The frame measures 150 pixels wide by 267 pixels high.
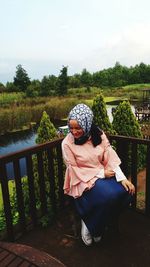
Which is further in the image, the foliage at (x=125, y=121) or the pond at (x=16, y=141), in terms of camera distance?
the pond at (x=16, y=141)

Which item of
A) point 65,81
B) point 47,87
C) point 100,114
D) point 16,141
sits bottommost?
point 16,141

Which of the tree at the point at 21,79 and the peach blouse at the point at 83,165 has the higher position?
the tree at the point at 21,79

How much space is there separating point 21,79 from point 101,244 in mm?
31628

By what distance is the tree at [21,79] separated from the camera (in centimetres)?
3178

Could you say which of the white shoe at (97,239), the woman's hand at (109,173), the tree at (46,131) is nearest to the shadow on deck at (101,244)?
the white shoe at (97,239)

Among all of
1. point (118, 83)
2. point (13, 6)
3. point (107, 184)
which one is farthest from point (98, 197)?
point (118, 83)

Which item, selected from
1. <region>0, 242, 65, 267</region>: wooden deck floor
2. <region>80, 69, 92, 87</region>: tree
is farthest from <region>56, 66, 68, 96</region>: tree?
<region>0, 242, 65, 267</region>: wooden deck floor

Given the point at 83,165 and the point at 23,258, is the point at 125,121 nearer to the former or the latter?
the point at 83,165

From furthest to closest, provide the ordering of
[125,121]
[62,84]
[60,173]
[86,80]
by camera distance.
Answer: [86,80] < [62,84] < [125,121] < [60,173]

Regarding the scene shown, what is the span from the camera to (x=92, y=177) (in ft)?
6.32

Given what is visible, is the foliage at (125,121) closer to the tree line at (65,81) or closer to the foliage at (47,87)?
the tree line at (65,81)

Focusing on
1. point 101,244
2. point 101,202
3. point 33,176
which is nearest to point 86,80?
point 33,176

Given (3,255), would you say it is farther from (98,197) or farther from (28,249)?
(98,197)

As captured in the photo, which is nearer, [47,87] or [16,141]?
[16,141]
